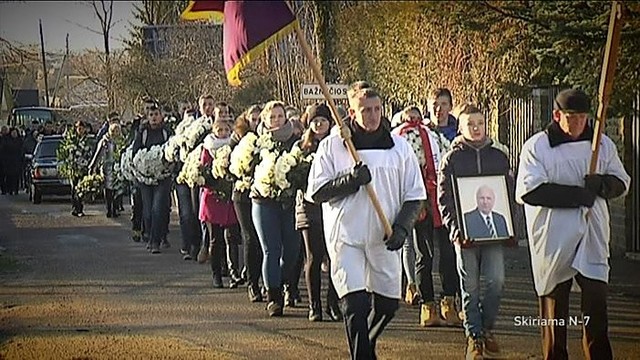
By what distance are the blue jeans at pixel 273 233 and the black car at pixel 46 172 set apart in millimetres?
7921

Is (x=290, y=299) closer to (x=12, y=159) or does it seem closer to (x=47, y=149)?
(x=12, y=159)

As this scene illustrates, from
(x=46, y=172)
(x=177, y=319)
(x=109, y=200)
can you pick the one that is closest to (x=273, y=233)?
(x=177, y=319)

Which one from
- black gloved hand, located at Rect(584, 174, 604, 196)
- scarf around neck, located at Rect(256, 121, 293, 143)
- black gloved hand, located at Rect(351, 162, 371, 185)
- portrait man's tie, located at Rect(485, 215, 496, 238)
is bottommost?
portrait man's tie, located at Rect(485, 215, 496, 238)

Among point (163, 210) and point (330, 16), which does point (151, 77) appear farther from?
point (330, 16)

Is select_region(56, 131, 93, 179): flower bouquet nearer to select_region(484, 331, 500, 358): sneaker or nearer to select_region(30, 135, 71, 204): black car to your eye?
select_region(30, 135, 71, 204): black car

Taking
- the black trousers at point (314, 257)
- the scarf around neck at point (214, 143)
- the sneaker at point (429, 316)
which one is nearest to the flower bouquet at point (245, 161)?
the black trousers at point (314, 257)

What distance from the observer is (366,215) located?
724cm

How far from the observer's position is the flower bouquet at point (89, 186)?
17859 mm

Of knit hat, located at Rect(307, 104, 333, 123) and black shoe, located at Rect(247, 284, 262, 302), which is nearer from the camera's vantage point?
knit hat, located at Rect(307, 104, 333, 123)

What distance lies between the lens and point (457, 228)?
7.98 metres

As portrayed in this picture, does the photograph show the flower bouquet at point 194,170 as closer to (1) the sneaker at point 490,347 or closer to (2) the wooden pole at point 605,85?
(1) the sneaker at point 490,347

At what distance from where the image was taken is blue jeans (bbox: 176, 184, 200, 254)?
44.3ft

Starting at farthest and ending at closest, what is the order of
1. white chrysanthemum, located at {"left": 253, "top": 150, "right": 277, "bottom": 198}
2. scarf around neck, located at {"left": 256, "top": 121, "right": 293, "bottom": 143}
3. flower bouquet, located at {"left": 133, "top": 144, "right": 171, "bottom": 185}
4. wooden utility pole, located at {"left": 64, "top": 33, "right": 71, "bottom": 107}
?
flower bouquet, located at {"left": 133, "top": 144, "right": 171, "bottom": 185}, scarf around neck, located at {"left": 256, "top": 121, "right": 293, "bottom": 143}, white chrysanthemum, located at {"left": 253, "top": 150, "right": 277, "bottom": 198}, wooden utility pole, located at {"left": 64, "top": 33, "right": 71, "bottom": 107}

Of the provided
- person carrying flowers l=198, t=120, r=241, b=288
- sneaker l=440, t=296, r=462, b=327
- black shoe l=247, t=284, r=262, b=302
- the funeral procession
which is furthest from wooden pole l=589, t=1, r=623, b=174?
person carrying flowers l=198, t=120, r=241, b=288
